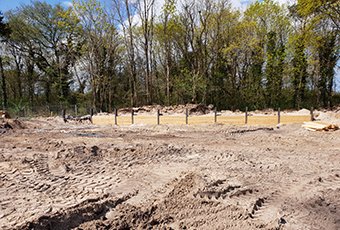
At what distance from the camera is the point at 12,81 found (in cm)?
3828

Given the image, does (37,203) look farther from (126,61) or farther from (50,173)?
(126,61)

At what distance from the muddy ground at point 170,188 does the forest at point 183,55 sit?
21394 millimetres

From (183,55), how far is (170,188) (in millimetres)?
30038

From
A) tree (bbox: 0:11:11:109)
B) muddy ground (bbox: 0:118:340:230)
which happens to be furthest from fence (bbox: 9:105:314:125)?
tree (bbox: 0:11:11:109)

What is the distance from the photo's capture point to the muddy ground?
14.2 ft

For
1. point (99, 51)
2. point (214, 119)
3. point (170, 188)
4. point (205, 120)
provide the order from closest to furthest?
point (170, 188) → point (214, 119) → point (205, 120) → point (99, 51)

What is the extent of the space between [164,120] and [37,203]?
13813 millimetres

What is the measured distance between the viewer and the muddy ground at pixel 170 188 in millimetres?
4320

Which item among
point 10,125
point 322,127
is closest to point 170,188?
point 322,127

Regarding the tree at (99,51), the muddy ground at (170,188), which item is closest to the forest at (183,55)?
the tree at (99,51)

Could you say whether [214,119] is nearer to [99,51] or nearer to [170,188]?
[170,188]

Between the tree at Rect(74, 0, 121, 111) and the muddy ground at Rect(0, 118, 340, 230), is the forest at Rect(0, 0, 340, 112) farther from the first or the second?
the muddy ground at Rect(0, 118, 340, 230)

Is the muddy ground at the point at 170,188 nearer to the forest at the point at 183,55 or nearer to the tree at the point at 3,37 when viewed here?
the forest at the point at 183,55

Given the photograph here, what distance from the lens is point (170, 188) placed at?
5551 millimetres
